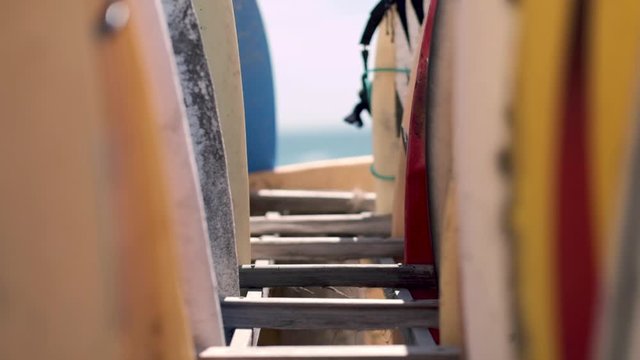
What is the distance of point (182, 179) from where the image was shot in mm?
737

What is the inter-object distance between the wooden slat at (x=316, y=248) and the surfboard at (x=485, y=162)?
76 centimetres

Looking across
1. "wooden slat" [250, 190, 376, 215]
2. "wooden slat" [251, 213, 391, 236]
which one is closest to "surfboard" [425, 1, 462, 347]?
"wooden slat" [251, 213, 391, 236]

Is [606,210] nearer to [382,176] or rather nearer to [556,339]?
[556,339]

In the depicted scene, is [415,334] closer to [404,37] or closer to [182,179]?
[182,179]

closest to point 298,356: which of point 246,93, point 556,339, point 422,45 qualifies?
point 556,339

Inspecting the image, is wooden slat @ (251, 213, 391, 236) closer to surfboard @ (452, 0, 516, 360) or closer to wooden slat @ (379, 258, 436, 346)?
wooden slat @ (379, 258, 436, 346)

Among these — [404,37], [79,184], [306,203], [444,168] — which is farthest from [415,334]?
[306,203]

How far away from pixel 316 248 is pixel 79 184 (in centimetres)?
95

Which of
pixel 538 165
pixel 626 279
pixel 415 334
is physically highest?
pixel 538 165

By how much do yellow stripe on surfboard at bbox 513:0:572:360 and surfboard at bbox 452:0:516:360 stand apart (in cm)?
1

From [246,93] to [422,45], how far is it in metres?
1.18

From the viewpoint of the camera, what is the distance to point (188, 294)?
0.78 metres

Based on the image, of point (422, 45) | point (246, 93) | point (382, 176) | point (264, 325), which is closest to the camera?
point (264, 325)

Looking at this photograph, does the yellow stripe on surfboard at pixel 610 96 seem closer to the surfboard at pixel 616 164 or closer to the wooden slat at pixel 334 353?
the surfboard at pixel 616 164
